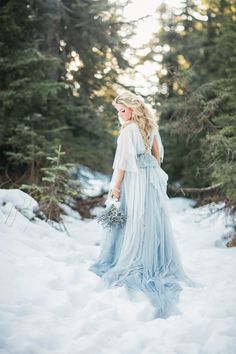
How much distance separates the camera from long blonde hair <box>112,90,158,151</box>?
14.7 feet

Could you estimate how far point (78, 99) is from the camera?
10297 mm

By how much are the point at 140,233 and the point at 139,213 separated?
0.83ft

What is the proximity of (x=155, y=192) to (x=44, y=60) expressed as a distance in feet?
14.8

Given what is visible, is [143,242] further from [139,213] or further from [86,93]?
[86,93]

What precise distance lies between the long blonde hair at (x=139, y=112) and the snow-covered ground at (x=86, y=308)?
1919 millimetres

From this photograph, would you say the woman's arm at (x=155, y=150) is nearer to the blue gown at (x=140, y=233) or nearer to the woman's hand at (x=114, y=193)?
the blue gown at (x=140, y=233)

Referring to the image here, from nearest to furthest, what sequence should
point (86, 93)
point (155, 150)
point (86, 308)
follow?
point (86, 308), point (155, 150), point (86, 93)

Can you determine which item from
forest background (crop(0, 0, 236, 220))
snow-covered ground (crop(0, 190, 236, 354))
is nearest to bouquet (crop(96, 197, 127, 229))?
snow-covered ground (crop(0, 190, 236, 354))

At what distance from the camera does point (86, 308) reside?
3498 millimetres

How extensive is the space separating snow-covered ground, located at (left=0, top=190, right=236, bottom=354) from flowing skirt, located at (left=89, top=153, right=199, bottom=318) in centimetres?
22

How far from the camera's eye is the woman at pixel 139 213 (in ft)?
14.2

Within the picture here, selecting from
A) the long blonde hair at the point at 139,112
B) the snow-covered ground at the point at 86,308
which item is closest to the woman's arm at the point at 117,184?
the long blonde hair at the point at 139,112

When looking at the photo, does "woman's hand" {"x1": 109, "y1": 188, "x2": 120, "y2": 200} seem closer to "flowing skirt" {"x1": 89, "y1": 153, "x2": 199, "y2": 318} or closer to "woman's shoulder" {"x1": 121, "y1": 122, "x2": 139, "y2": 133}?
"flowing skirt" {"x1": 89, "y1": 153, "x2": 199, "y2": 318}

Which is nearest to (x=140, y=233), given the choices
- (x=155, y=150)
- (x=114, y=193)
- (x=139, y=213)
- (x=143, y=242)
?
(x=143, y=242)
